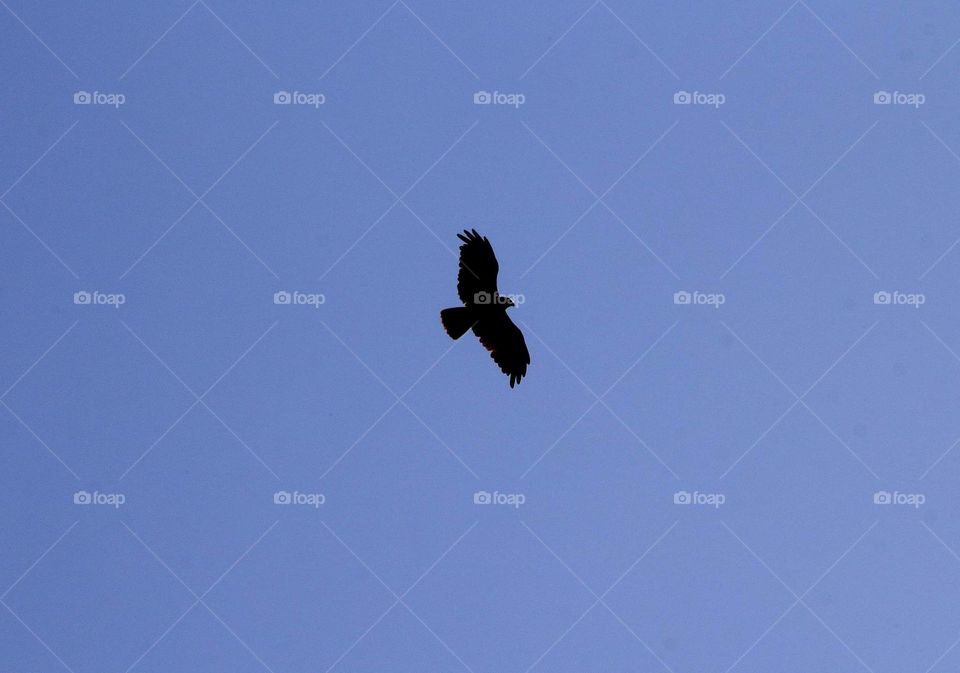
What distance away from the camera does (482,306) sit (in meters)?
19.0

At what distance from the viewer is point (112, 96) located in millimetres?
22359

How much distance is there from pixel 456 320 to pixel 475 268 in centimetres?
63

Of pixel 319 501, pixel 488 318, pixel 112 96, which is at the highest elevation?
pixel 112 96

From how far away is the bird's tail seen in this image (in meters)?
19.0

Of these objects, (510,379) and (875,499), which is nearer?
(510,379)

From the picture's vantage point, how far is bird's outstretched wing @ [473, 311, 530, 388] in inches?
760

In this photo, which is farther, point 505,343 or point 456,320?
point 505,343

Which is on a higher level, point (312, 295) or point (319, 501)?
point (312, 295)

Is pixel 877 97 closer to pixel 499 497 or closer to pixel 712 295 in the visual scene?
pixel 712 295

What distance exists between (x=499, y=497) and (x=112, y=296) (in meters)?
5.61

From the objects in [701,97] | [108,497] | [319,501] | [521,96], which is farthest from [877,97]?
[108,497]

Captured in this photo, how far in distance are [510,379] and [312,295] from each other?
338cm

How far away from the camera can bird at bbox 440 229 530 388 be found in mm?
18812

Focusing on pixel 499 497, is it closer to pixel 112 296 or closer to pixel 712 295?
pixel 712 295
